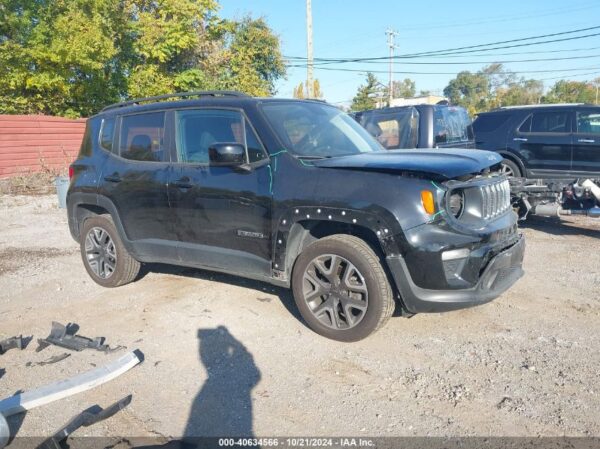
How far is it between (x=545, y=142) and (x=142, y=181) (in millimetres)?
7912

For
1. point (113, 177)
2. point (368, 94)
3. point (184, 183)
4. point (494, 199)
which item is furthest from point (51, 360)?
point (368, 94)

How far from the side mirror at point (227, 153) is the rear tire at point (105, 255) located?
186cm

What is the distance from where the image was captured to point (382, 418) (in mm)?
2977

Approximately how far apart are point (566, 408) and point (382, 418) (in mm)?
1100

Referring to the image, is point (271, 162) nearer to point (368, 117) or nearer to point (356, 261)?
point (356, 261)

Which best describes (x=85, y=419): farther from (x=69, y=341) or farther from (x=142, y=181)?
(x=142, y=181)

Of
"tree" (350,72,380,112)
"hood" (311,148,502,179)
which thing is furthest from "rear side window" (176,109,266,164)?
"tree" (350,72,380,112)

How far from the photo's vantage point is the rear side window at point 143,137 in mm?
4891

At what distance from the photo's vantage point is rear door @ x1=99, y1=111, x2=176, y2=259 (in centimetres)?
483

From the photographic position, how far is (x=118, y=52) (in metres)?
21.5

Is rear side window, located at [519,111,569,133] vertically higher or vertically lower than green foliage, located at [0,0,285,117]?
lower

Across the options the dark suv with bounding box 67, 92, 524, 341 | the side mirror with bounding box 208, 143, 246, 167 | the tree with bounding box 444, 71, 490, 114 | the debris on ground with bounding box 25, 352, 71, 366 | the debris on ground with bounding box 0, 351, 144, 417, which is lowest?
the debris on ground with bounding box 25, 352, 71, 366

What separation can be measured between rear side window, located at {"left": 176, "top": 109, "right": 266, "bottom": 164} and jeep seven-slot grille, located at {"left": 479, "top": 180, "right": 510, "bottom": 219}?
181cm

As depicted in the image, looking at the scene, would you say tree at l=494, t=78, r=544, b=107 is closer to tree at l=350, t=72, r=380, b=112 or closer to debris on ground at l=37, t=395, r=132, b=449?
tree at l=350, t=72, r=380, b=112
